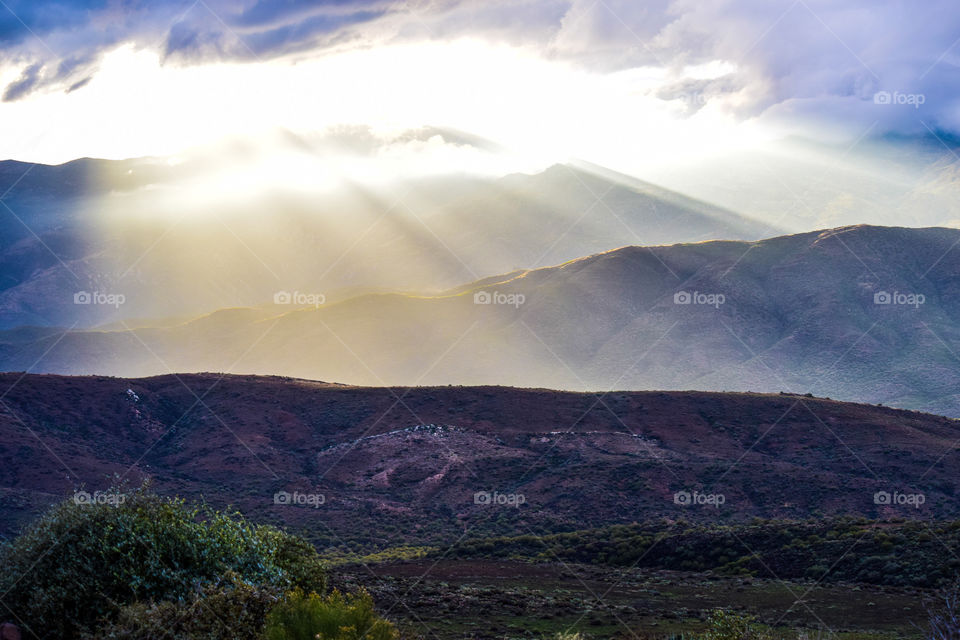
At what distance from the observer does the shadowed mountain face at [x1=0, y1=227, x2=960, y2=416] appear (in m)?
111

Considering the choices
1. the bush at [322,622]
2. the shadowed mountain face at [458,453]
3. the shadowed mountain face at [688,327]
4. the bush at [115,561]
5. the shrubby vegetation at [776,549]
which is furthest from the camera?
the shadowed mountain face at [688,327]

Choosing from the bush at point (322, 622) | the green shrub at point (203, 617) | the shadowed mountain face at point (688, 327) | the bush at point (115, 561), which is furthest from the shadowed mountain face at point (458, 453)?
the shadowed mountain face at point (688, 327)

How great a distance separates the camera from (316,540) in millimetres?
45281

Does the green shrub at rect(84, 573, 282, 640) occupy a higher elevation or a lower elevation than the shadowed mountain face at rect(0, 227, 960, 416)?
lower

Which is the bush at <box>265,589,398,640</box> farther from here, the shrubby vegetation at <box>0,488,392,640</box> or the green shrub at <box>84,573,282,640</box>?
the green shrub at <box>84,573,282,640</box>

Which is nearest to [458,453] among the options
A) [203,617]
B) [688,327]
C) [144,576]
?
[144,576]

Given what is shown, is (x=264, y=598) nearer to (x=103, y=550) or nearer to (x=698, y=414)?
(x=103, y=550)

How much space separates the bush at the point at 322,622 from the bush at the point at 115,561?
2452 mm

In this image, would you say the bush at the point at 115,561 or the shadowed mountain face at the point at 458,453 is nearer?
the bush at the point at 115,561

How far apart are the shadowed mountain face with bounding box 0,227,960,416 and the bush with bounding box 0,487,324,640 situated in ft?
313

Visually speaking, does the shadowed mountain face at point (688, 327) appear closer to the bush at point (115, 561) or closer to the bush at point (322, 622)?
the bush at point (115, 561)

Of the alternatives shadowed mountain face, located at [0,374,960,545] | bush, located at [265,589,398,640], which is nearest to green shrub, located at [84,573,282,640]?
bush, located at [265,589,398,640]

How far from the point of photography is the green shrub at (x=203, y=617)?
1412 centimetres

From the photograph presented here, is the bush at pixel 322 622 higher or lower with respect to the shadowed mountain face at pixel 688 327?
lower
